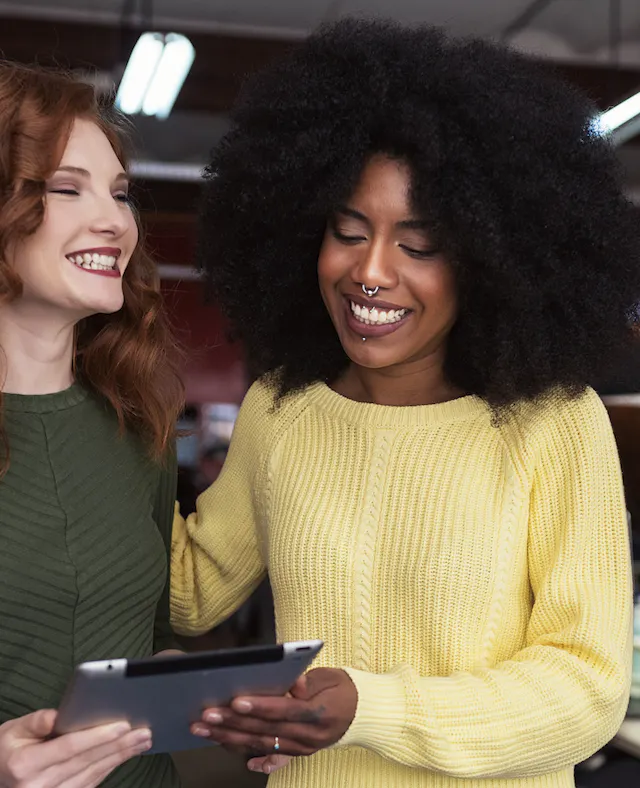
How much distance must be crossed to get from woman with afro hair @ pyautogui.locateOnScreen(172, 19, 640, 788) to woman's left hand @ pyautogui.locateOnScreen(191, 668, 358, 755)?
0.01 m

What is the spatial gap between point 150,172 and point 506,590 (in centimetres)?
687

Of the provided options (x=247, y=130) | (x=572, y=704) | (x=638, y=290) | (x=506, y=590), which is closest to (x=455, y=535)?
(x=506, y=590)

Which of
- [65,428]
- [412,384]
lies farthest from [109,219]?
[412,384]

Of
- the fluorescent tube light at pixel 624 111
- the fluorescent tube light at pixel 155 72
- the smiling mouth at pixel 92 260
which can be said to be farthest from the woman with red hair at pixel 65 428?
the fluorescent tube light at pixel 624 111

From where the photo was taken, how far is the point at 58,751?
1.29m

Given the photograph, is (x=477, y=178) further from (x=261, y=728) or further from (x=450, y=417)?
(x=261, y=728)

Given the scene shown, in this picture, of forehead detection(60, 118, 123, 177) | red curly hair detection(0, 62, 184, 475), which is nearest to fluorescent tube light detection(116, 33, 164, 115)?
red curly hair detection(0, 62, 184, 475)

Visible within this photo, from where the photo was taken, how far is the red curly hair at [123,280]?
5.16 ft

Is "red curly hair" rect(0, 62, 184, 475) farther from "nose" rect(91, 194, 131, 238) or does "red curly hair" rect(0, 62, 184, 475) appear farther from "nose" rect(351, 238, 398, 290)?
"nose" rect(351, 238, 398, 290)

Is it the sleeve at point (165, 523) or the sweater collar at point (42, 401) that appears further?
the sleeve at point (165, 523)

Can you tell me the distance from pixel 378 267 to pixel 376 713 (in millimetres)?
628

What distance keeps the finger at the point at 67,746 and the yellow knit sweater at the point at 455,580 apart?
12.0 inches

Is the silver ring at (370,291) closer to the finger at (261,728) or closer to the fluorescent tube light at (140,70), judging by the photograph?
the finger at (261,728)

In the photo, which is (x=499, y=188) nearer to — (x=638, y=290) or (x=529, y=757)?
(x=638, y=290)
